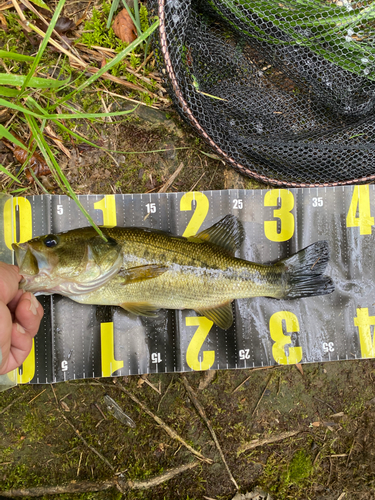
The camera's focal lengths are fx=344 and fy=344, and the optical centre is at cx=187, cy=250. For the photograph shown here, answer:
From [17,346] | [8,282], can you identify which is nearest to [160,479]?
[17,346]

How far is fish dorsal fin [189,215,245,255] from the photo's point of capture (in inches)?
123

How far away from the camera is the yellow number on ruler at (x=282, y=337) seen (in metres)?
3.33

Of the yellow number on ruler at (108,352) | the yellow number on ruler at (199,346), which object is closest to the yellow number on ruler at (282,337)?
the yellow number on ruler at (199,346)

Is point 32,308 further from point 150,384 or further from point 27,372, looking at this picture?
point 150,384

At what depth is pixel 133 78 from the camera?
3.31 metres

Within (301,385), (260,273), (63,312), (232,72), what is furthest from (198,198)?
(301,385)

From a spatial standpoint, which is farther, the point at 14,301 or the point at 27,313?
the point at 14,301

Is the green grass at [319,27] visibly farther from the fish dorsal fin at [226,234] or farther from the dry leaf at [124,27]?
the fish dorsal fin at [226,234]

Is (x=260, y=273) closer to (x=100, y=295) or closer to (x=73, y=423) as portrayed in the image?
(x=100, y=295)

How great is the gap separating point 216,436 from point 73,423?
4.54ft

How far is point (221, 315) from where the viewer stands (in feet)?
10.3

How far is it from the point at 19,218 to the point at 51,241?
31.6 inches

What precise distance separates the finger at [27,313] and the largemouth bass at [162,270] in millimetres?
137

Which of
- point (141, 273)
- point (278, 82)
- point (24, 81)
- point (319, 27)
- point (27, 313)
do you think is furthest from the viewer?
point (278, 82)
